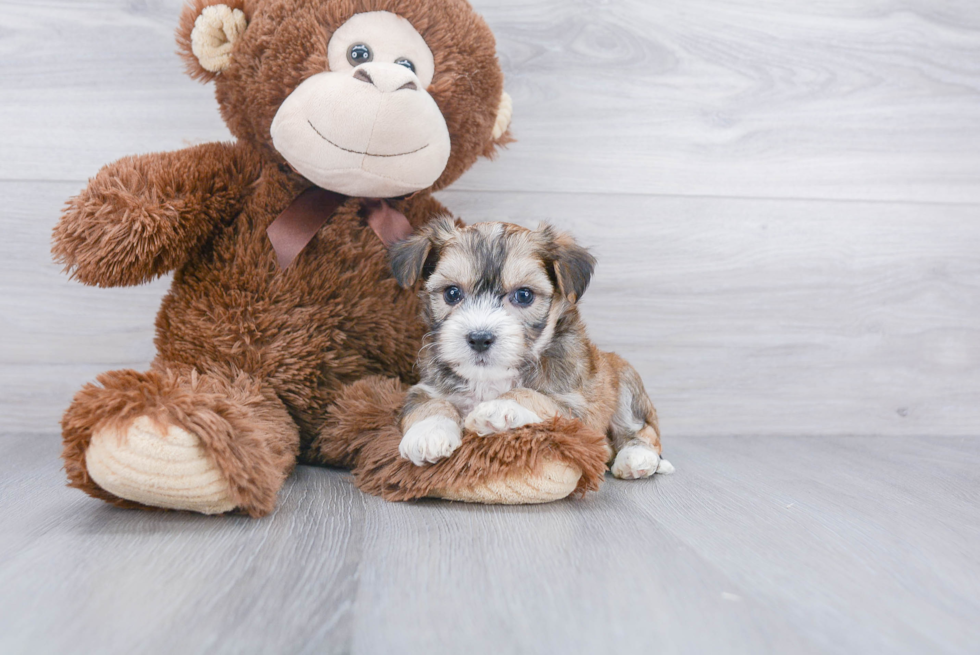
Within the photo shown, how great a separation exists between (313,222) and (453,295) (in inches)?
17.2

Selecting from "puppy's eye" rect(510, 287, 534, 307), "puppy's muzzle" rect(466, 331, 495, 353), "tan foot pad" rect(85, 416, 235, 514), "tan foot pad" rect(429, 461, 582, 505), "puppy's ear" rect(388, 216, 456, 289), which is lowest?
"tan foot pad" rect(429, 461, 582, 505)

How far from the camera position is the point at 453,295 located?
176cm

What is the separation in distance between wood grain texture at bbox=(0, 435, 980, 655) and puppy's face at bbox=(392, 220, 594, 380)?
354 mm

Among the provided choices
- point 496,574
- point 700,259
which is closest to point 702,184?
point 700,259

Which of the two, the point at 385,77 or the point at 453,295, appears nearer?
the point at 385,77

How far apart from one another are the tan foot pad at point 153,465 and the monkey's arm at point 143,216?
513 millimetres

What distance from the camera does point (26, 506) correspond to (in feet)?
4.99

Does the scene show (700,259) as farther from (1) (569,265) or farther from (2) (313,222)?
(2) (313,222)

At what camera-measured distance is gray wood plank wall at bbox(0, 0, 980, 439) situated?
2262 millimetres

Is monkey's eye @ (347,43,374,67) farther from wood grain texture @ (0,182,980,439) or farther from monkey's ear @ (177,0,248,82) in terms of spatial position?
wood grain texture @ (0,182,980,439)

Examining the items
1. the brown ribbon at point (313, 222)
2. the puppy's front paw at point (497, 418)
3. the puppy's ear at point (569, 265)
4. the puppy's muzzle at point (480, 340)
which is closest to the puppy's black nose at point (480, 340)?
the puppy's muzzle at point (480, 340)

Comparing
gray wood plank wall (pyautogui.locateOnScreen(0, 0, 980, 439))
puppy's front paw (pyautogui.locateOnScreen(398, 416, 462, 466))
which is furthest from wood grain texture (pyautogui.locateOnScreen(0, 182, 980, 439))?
puppy's front paw (pyautogui.locateOnScreen(398, 416, 462, 466))

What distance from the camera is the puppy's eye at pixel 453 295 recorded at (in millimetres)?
1754

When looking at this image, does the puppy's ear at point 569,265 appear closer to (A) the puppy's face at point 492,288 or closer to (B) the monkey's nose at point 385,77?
(A) the puppy's face at point 492,288
